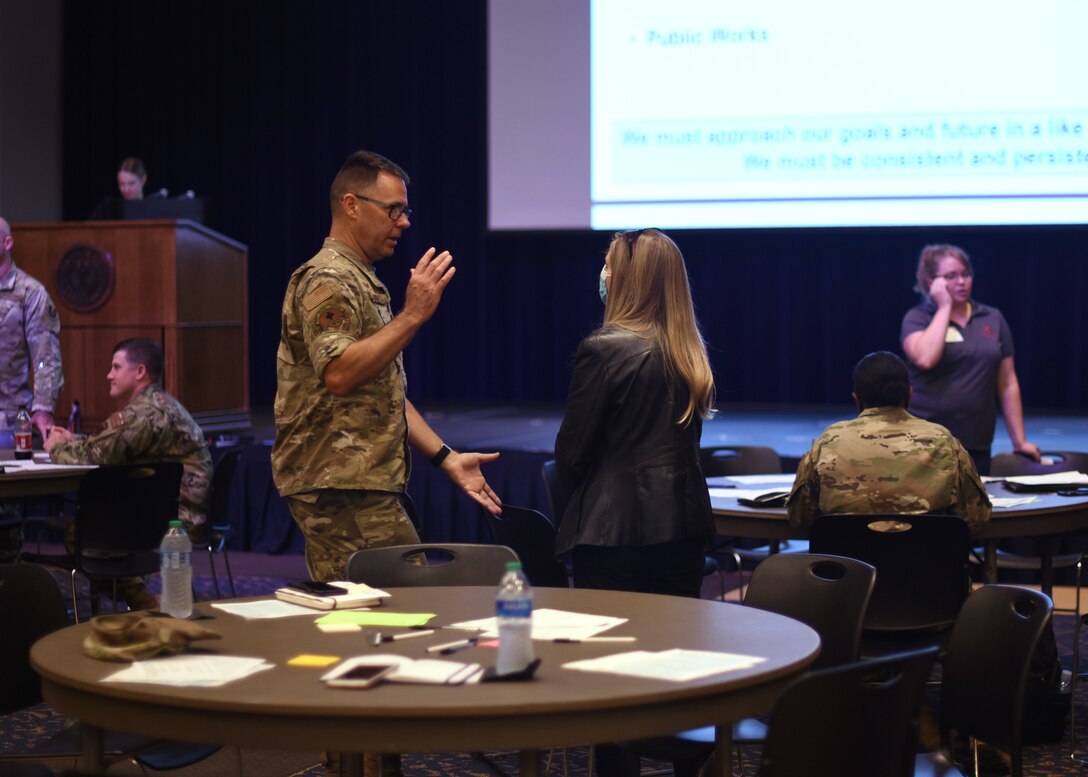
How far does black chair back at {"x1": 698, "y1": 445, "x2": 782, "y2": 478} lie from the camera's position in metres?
5.53

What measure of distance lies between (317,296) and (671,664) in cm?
143

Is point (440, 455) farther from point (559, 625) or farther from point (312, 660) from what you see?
point (312, 660)

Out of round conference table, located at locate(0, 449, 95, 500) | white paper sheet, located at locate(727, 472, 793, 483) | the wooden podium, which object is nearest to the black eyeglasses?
white paper sheet, located at locate(727, 472, 793, 483)

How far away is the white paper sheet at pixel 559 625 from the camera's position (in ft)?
7.63

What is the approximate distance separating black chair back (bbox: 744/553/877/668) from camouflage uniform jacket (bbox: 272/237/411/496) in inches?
36.4

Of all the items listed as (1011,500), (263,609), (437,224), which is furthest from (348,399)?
(437,224)

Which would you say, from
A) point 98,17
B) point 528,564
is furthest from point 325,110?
point 528,564

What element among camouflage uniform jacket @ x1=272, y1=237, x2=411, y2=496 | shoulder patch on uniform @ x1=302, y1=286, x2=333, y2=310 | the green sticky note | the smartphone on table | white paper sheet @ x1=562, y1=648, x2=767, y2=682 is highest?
Result: shoulder patch on uniform @ x1=302, y1=286, x2=333, y2=310

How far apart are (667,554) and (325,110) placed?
29.5ft

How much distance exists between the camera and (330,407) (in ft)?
10.3

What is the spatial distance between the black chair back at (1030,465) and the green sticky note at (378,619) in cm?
330

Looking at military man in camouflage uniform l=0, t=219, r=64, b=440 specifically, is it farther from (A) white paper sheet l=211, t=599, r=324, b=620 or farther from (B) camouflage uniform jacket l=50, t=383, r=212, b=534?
(A) white paper sheet l=211, t=599, r=324, b=620

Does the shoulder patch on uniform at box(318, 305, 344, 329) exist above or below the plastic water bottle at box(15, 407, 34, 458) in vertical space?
above

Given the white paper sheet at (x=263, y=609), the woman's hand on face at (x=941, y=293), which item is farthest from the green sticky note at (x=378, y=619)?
the woman's hand on face at (x=941, y=293)
